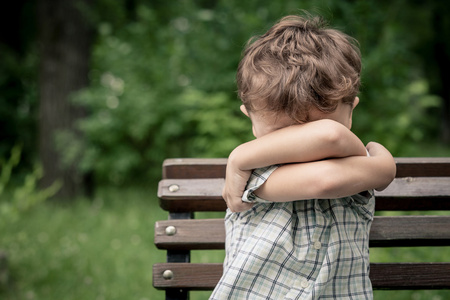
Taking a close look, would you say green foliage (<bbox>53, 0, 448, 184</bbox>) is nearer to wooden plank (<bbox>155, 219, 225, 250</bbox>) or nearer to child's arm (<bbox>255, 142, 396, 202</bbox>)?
wooden plank (<bbox>155, 219, 225, 250</bbox>)

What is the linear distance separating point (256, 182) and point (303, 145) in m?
0.19

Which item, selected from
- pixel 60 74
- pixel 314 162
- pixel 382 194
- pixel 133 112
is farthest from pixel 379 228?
pixel 60 74

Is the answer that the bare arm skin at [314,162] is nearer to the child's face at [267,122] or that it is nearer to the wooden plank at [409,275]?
the child's face at [267,122]

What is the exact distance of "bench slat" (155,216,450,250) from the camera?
1871 mm

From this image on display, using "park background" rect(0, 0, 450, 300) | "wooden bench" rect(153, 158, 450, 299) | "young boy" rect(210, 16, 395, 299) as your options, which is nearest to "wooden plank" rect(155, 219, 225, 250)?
"wooden bench" rect(153, 158, 450, 299)

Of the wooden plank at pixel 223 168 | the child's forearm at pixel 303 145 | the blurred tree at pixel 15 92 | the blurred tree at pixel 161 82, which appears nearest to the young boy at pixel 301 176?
the child's forearm at pixel 303 145

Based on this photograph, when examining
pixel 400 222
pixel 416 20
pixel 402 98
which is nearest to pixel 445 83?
pixel 416 20

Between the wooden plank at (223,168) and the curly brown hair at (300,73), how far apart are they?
527 millimetres

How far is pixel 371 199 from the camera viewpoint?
162 cm

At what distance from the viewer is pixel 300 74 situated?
1421 millimetres

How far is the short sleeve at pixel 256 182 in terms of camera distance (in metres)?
1.50

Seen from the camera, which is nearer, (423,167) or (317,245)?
(317,245)

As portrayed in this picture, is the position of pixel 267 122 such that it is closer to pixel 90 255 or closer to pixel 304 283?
pixel 304 283

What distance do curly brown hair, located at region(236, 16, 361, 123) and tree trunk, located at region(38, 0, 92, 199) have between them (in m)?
4.53
